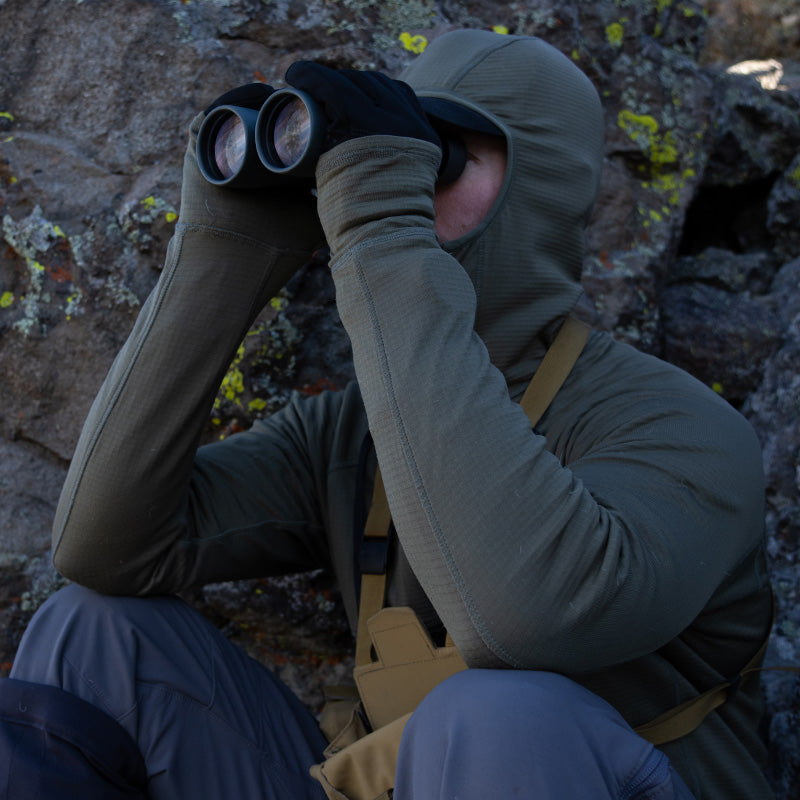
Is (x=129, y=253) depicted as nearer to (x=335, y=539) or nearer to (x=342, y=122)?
(x=335, y=539)

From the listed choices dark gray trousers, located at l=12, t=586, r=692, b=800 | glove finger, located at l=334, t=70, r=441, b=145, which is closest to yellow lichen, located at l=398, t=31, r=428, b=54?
glove finger, located at l=334, t=70, r=441, b=145

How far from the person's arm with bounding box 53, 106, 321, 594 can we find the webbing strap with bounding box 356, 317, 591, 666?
34 centimetres

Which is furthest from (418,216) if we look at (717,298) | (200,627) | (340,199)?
(717,298)

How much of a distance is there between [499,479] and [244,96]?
0.84 m

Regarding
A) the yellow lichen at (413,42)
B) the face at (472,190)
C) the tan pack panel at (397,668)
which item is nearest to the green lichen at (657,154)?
the yellow lichen at (413,42)

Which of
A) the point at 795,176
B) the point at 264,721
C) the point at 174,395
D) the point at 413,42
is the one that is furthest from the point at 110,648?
the point at 795,176

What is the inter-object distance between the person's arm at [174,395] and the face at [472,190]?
28 cm

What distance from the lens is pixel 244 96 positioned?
5.36 feet

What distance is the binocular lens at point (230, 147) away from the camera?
1.60 meters

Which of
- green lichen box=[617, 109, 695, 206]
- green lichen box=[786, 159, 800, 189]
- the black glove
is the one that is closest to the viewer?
the black glove

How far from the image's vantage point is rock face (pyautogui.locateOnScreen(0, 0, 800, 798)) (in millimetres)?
2393

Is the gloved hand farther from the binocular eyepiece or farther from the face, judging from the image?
the face

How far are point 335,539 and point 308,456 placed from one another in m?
0.20

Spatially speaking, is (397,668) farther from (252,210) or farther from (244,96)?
(244,96)
